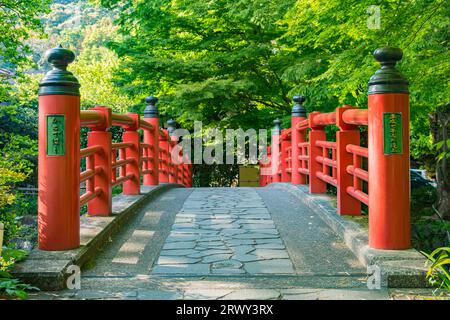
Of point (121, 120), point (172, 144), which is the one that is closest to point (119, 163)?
point (121, 120)

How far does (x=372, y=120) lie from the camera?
391 cm

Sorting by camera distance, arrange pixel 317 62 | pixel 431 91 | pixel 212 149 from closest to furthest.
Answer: pixel 431 91, pixel 317 62, pixel 212 149

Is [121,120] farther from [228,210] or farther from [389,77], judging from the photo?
[389,77]

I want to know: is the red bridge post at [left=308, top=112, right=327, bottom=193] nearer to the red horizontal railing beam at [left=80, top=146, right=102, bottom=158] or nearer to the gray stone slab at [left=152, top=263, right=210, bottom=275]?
the red horizontal railing beam at [left=80, top=146, right=102, bottom=158]

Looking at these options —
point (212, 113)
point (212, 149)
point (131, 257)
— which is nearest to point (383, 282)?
point (131, 257)

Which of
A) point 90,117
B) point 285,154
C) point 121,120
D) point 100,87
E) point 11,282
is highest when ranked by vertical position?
point 100,87

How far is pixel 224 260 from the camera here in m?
4.09

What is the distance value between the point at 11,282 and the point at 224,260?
1.65 meters

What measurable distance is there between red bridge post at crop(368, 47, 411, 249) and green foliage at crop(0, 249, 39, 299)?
2509 mm

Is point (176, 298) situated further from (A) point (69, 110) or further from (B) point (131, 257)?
(A) point (69, 110)

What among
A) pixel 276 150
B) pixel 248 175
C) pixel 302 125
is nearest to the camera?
pixel 302 125

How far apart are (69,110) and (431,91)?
4.38 metres

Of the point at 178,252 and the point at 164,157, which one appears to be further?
the point at 164,157

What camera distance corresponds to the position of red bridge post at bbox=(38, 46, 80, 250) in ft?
12.3
